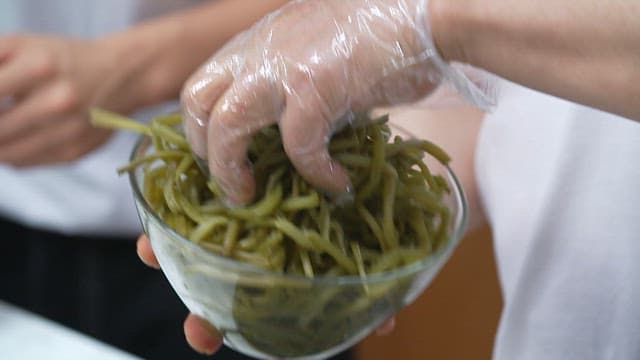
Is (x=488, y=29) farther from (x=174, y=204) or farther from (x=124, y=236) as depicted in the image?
(x=124, y=236)

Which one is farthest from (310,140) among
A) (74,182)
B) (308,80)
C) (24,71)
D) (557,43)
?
(74,182)

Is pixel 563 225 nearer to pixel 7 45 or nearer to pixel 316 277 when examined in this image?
pixel 316 277

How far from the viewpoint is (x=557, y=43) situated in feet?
1.34

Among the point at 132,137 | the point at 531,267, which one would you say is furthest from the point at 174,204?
the point at 132,137

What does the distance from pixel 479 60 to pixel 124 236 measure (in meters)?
0.63

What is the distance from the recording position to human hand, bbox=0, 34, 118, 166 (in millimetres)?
821

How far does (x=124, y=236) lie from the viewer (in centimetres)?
97

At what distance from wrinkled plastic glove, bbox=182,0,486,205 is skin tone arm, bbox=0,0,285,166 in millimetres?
420

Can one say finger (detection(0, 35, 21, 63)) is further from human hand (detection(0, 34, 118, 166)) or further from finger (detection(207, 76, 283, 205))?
finger (detection(207, 76, 283, 205))

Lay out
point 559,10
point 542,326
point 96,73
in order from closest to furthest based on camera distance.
→ 1. point 559,10
2. point 542,326
3. point 96,73

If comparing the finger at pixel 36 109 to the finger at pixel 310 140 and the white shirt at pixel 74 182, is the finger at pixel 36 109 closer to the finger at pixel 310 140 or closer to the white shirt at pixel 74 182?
the white shirt at pixel 74 182

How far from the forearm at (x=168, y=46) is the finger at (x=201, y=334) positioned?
0.43m

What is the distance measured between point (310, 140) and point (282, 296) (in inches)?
3.5

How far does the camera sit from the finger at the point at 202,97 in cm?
47
